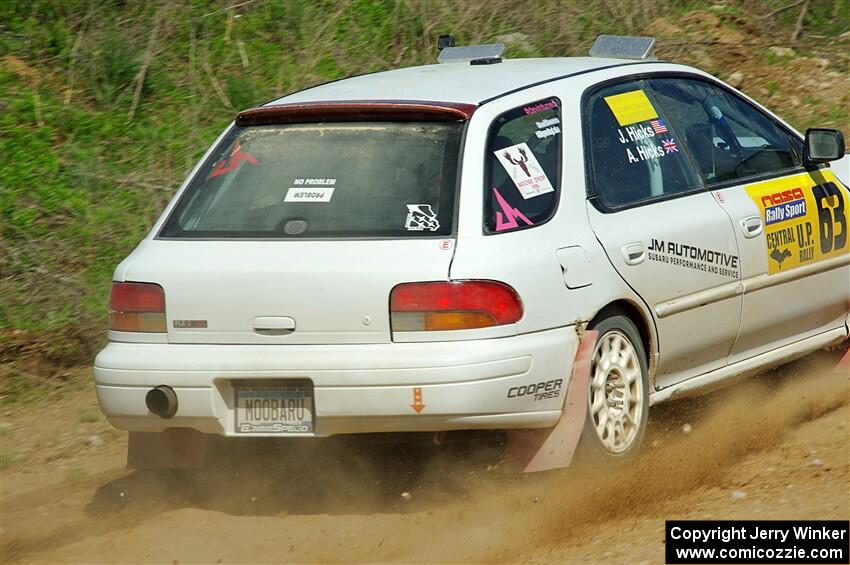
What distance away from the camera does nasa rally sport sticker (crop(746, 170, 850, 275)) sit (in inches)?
235

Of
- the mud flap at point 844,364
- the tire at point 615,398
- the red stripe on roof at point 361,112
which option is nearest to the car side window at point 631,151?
the tire at point 615,398

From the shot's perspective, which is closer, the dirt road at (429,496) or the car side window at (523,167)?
the dirt road at (429,496)

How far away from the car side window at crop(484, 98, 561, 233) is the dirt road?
Answer: 3.31 ft

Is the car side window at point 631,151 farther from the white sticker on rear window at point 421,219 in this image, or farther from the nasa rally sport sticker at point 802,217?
the white sticker on rear window at point 421,219

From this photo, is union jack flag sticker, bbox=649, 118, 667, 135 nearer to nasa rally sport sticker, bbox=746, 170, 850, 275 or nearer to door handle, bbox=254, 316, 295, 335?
nasa rally sport sticker, bbox=746, 170, 850, 275

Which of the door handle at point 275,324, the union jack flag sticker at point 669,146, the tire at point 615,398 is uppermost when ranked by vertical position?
the union jack flag sticker at point 669,146

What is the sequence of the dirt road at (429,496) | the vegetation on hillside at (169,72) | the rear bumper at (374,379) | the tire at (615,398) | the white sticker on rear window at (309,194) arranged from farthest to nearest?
the vegetation on hillside at (169,72), the tire at (615,398), the white sticker on rear window at (309,194), the dirt road at (429,496), the rear bumper at (374,379)

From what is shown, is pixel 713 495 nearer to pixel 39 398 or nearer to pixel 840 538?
pixel 840 538

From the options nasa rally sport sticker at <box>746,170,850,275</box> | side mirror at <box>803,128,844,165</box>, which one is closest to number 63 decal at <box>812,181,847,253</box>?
nasa rally sport sticker at <box>746,170,850,275</box>

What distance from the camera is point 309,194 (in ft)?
16.0

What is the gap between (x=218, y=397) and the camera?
15.3 ft

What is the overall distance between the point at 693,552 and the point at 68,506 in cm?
274

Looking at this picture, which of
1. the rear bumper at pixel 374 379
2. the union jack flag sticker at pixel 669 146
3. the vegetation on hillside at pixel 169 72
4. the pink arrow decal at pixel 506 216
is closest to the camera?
the rear bumper at pixel 374 379

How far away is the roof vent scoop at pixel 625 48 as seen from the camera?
6.21 metres
